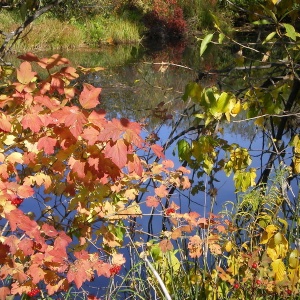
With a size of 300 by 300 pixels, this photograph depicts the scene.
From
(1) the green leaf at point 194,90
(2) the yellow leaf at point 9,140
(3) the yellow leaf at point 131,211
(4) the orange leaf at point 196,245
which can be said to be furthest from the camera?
(1) the green leaf at point 194,90

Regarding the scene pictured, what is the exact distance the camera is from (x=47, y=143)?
5.12 ft

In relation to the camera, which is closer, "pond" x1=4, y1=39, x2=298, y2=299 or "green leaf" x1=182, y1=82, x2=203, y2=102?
"green leaf" x1=182, y1=82, x2=203, y2=102

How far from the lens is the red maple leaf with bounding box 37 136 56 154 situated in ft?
5.08

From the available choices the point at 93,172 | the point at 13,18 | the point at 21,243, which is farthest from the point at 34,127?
the point at 13,18

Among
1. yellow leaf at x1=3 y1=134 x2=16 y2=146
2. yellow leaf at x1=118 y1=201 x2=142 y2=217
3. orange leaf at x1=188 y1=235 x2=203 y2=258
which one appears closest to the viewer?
yellow leaf at x1=3 y1=134 x2=16 y2=146

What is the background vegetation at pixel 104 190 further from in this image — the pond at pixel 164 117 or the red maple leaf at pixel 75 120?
the pond at pixel 164 117

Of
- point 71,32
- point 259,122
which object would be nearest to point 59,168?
point 259,122

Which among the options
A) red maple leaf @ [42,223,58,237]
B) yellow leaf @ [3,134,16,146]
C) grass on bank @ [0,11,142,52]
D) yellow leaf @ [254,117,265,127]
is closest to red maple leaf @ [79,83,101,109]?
yellow leaf @ [3,134,16,146]

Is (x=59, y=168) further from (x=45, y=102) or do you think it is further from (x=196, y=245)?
(x=196, y=245)

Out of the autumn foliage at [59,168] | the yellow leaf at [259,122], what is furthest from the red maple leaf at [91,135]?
the yellow leaf at [259,122]

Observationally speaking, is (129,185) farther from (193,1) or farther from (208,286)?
(193,1)

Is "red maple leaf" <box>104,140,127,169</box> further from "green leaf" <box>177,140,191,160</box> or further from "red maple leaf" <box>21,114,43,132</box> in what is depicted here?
"green leaf" <box>177,140,191,160</box>

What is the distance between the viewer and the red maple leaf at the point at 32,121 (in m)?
1.51

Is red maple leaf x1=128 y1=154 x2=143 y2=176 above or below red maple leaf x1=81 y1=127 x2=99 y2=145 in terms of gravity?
below
